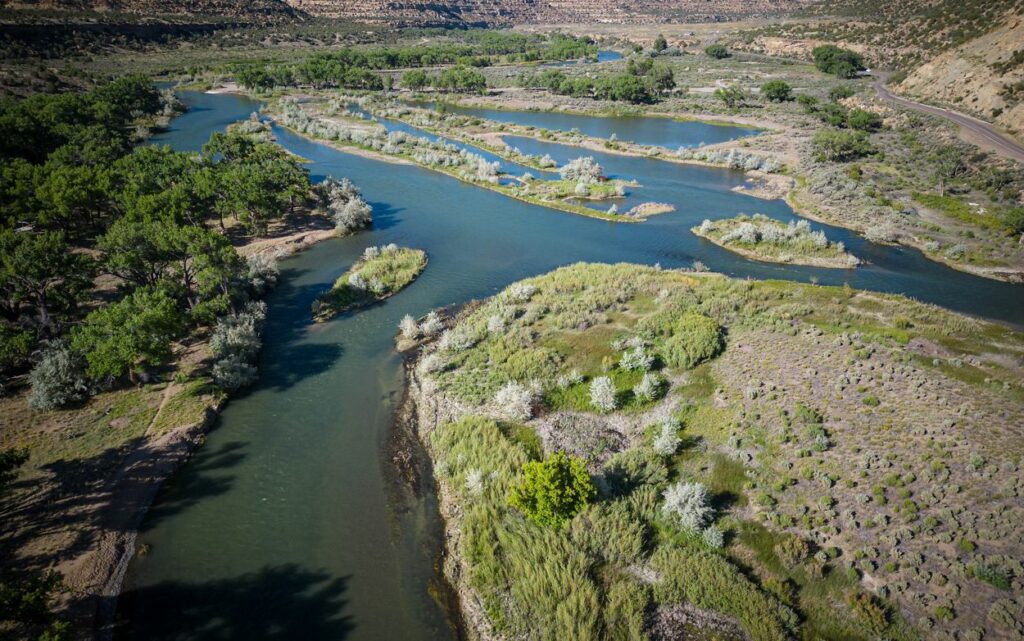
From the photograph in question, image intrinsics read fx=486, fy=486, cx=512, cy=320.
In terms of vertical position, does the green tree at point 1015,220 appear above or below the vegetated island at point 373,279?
above

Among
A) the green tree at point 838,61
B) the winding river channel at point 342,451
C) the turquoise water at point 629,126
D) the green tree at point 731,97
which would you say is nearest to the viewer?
the winding river channel at point 342,451

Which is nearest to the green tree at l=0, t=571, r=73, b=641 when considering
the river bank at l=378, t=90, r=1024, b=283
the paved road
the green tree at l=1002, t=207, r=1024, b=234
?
the river bank at l=378, t=90, r=1024, b=283

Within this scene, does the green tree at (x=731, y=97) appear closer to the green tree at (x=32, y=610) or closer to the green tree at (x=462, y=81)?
the green tree at (x=462, y=81)

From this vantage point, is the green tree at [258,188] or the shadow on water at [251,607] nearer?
the shadow on water at [251,607]

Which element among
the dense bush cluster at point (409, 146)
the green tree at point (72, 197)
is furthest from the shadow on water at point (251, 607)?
the dense bush cluster at point (409, 146)

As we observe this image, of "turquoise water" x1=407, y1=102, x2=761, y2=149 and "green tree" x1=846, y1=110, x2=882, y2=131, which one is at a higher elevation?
"green tree" x1=846, y1=110, x2=882, y2=131

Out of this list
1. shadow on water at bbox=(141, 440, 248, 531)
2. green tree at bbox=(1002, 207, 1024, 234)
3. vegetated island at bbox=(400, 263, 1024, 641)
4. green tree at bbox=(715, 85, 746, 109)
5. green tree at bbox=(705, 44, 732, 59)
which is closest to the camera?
vegetated island at bbox=(400, 263, 1024, 641)

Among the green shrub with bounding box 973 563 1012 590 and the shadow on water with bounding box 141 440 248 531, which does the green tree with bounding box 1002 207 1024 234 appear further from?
the shadow on water with bounding box 141 440 248 531
